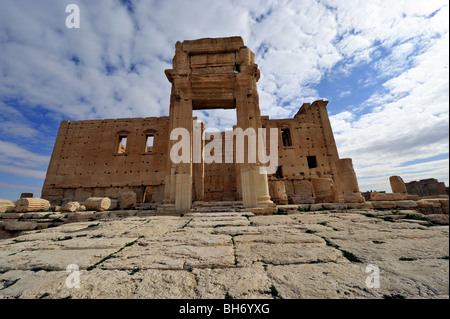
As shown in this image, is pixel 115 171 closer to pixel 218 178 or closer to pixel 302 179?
pixel 218 178

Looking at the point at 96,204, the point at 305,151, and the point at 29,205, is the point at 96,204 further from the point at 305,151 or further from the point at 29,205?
the point at 305,151

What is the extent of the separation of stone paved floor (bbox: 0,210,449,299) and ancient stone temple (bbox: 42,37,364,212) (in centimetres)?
609

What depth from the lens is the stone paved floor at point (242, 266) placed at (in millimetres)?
1398

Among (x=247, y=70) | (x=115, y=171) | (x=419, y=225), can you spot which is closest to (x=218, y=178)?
(x=115, y=171)

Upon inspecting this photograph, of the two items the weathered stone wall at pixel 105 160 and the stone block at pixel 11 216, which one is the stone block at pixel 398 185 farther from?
the stone block at pixel 11 216

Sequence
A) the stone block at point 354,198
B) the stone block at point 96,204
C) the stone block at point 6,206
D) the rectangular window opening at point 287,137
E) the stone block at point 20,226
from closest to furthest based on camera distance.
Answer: the stone block at point 20,226, the stone block at point 6,206, the stone block at point 354,198, the stone block at point 96,204, the rectangular window opening at point 287,137

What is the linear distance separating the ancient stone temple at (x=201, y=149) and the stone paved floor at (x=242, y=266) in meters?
6.09

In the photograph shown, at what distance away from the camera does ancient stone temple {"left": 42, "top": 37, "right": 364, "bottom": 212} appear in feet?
27.1

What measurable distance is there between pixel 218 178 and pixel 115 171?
8.30 metres

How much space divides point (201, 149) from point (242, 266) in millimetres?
11640

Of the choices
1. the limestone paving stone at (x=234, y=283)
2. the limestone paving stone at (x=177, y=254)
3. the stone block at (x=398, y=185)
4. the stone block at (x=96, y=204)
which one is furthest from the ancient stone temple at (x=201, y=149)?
the limestone paving stone at (x=234, y=283)

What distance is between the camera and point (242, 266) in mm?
1839

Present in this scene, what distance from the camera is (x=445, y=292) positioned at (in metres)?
1.31
